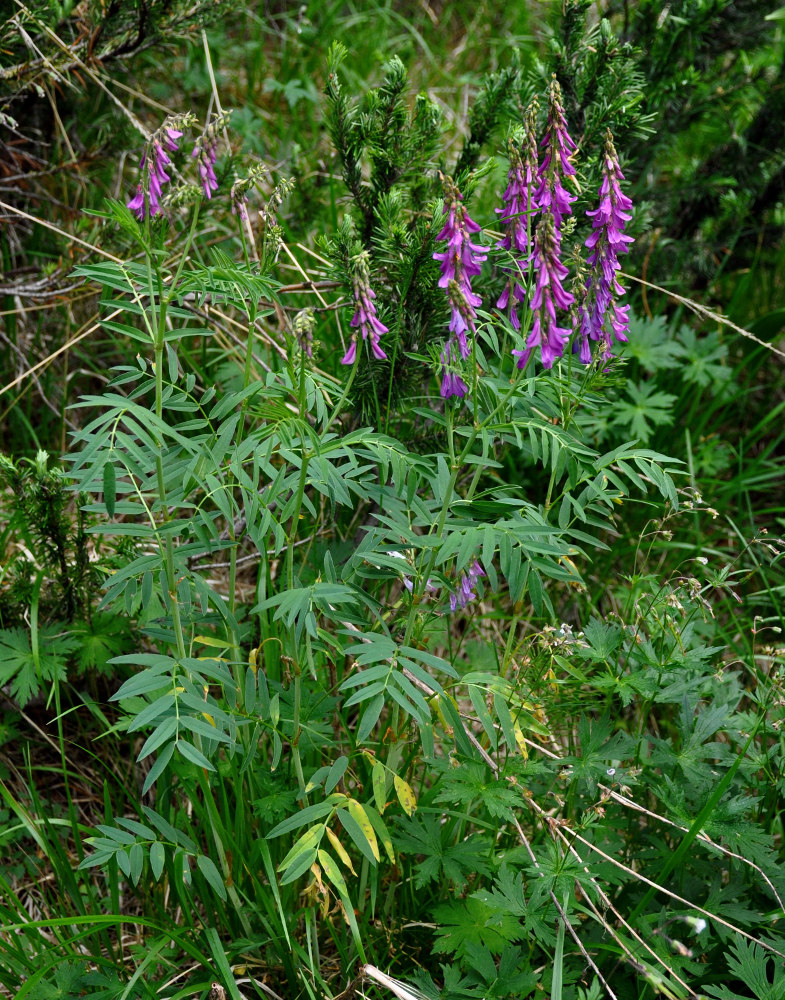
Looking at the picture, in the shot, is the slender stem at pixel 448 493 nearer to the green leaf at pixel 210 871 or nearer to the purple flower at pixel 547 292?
the purple flower at pixel 547 292

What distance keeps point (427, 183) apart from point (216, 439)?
1083 mm

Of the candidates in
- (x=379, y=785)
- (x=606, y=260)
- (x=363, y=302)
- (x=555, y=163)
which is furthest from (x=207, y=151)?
(x=379, y=785)

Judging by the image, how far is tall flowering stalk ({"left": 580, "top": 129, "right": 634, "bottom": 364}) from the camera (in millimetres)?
1719

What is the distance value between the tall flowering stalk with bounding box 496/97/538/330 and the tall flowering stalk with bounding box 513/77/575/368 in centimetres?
3

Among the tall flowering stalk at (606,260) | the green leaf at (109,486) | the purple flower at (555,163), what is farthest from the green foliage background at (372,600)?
the purple flower at (555,163)

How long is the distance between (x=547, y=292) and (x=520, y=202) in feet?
0.84

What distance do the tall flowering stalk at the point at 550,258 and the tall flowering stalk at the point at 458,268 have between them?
11 centimetres

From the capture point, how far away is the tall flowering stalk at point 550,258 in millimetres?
1604

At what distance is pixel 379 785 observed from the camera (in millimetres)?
1700

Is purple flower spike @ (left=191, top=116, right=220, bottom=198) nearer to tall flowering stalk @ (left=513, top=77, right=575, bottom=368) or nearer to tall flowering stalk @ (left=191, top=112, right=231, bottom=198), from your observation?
tall flowering stalk @ (left=191, top=112, right=231, bottom=198)

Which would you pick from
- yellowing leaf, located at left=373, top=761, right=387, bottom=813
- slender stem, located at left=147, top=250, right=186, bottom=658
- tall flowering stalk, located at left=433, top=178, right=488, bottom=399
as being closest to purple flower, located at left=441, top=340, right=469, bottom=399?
tall flowering stalk, located at left=433, top=178, right=488, bottom=399

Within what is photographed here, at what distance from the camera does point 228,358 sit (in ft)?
10.6

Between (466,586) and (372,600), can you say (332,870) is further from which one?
(466,586)

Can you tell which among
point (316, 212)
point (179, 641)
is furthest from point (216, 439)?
point (316, 212)
